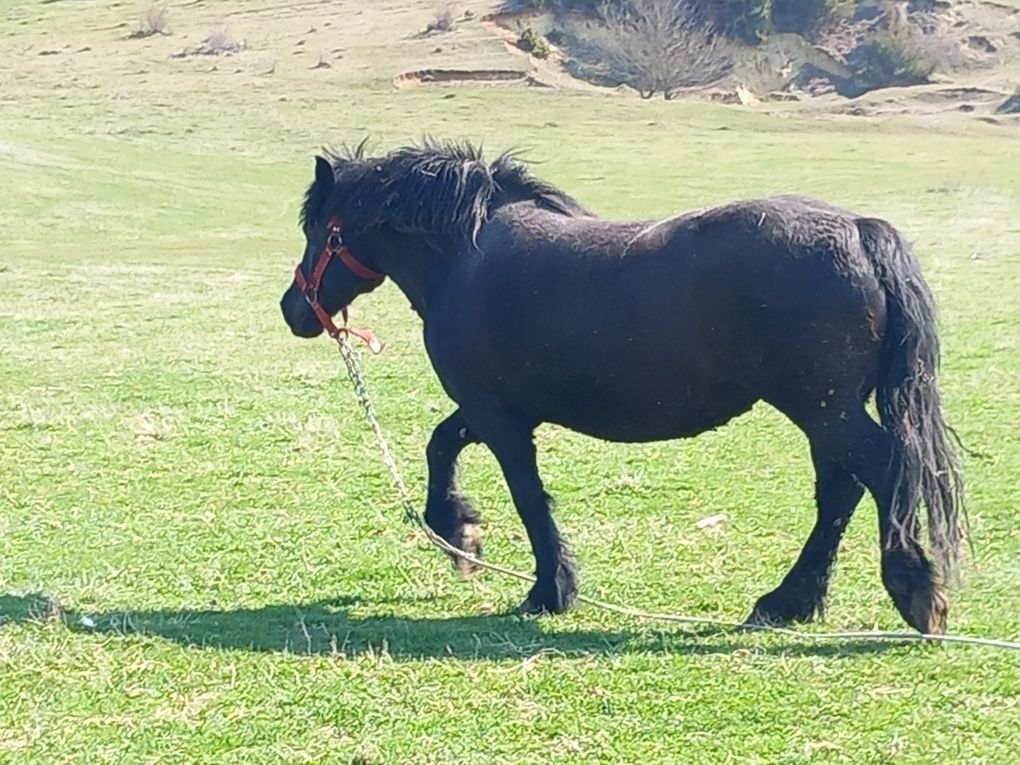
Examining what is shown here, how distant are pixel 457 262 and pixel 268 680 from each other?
226 cm

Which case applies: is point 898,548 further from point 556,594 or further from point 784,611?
point 556,594

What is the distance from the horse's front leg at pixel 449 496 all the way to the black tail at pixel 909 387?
7.76 ft

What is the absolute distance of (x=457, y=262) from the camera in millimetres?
6617

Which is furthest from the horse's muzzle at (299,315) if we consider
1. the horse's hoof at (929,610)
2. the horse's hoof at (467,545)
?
the horse's hoof at (929,610)

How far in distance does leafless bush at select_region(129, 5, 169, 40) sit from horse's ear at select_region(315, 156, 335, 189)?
76121 millimetres

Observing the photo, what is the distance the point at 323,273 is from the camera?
729 cm

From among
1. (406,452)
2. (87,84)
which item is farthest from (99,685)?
Answer: (87,84)

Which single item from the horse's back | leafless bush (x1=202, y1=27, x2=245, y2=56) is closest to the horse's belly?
the horse's back

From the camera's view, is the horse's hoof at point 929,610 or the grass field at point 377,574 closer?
the grass field at point 377,574

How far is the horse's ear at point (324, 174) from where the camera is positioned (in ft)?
23.0

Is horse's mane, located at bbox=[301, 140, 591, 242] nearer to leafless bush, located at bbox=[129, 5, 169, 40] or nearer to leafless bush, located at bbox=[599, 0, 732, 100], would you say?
leafless bush, located at bbox=[599, 0, 732, 100]

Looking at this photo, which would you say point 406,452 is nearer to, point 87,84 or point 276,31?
point 87,84

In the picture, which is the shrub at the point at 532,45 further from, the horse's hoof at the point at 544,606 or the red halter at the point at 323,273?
the horse's hoof at the point at 544,606

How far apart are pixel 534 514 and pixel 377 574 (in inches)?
46.6
